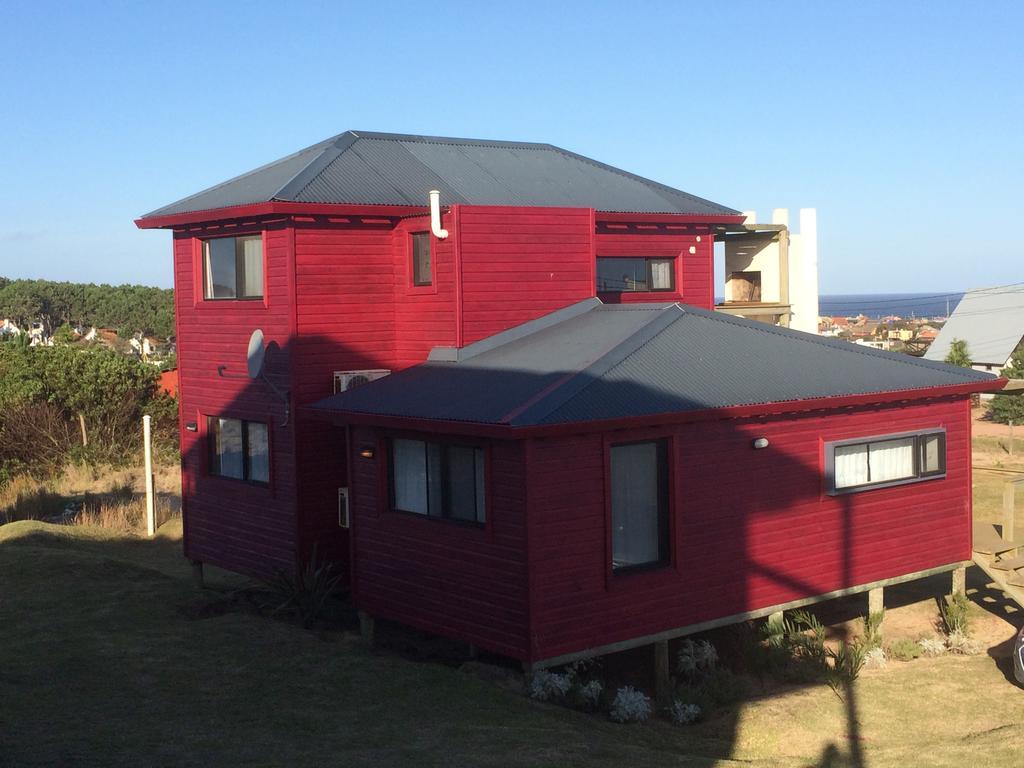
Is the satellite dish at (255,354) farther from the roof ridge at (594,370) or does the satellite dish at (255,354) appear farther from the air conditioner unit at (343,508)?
the roof ridge at (594,370)

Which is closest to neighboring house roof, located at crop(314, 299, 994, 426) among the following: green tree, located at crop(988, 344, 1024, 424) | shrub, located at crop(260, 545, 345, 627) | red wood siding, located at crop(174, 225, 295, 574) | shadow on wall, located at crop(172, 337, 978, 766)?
shadow on wall, located at crop(172, 337, 978, 766)

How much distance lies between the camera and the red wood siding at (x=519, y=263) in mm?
15883

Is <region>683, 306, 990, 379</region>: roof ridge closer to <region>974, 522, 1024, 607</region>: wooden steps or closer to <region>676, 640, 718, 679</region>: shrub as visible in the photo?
<region>974, 522, 1024, 607</region>: wooden steps

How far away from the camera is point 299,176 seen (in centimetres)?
1641

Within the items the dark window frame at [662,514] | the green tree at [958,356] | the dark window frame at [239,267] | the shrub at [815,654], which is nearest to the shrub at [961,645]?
the shrub at [815,654]

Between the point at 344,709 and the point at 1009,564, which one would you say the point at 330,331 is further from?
the point at 1009,564

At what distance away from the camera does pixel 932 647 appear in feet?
52.2

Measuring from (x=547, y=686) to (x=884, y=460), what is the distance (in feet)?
19.2

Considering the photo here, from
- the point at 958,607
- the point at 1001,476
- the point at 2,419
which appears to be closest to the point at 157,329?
the point at 2,419

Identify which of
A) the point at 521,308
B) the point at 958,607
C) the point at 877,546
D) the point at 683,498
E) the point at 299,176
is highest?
the point at 299,176

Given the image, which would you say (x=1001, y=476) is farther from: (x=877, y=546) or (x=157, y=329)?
(x=157, y=329)

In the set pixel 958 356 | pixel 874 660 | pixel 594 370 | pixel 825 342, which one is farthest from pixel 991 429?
pixel 594 370

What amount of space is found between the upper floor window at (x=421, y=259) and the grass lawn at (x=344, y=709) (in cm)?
486

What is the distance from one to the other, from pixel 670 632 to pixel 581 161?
9495 mm
